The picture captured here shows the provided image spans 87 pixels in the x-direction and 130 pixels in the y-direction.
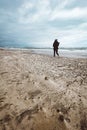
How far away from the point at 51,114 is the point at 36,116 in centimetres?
37

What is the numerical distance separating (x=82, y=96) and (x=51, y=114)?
149 cm

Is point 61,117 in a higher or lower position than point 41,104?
lower

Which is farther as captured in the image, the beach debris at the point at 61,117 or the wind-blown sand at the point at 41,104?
the beach debris at the point at 61,117

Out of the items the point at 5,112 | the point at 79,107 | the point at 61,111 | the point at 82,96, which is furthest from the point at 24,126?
the point at 82,96

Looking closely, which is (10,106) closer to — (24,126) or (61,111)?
(24,126)

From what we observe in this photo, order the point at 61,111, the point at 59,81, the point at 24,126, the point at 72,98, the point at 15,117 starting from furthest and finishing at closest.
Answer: the point at 59,81 < the point at 72,98 < the point at 61,111 < the point at 15,117 < the point at 24,126

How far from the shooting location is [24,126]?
372 cm

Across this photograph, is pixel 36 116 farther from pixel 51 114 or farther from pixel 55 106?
pixel 55 106

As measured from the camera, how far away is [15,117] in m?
3.97

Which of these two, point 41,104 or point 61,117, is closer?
point 61,117

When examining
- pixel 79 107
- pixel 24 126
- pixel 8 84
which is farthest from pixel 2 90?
pixel 79 107

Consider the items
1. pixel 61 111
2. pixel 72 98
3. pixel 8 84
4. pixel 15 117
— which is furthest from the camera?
pixel 8 84

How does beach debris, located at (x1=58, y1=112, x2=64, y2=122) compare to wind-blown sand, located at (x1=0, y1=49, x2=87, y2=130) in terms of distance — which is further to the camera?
beach debris, located at (x1=58, y1=112, x2=64, y2=122)

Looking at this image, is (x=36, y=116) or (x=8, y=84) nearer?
(x=36, y=116)
